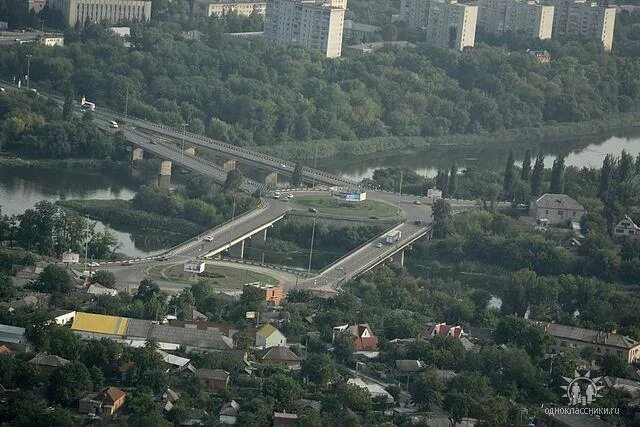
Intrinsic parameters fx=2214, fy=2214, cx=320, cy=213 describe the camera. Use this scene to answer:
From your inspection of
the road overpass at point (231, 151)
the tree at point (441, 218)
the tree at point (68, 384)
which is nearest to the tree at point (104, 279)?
the tree at point (68, 384)

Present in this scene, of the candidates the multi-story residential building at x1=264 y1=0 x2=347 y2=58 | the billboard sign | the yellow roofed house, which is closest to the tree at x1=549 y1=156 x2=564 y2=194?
the billboard sign

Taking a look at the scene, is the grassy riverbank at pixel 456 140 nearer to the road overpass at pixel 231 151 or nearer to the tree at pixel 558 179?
the road overpass at pixel 231 151

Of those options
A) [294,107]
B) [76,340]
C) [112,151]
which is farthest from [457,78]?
[76,340]

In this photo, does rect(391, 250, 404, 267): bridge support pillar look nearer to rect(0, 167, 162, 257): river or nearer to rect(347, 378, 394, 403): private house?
rect(0, 167, 162, 257): river

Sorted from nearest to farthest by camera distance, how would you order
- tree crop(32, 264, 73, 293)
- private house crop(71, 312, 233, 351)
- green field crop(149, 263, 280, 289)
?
private house crop(71, 312, 233, 351)
tree crop(32, 264, 73, 293)
green field crop(149, 263, 280, 289)

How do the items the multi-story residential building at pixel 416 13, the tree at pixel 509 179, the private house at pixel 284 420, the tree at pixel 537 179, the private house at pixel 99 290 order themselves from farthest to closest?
the multi-story residential building at pixel 416 13 → the tree at pixel 509 179 → the tree at pixel 537 179 → the private house at pixel 99 290 → the private house at pixel 284 420

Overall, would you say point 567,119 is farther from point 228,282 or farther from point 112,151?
point 228,282
